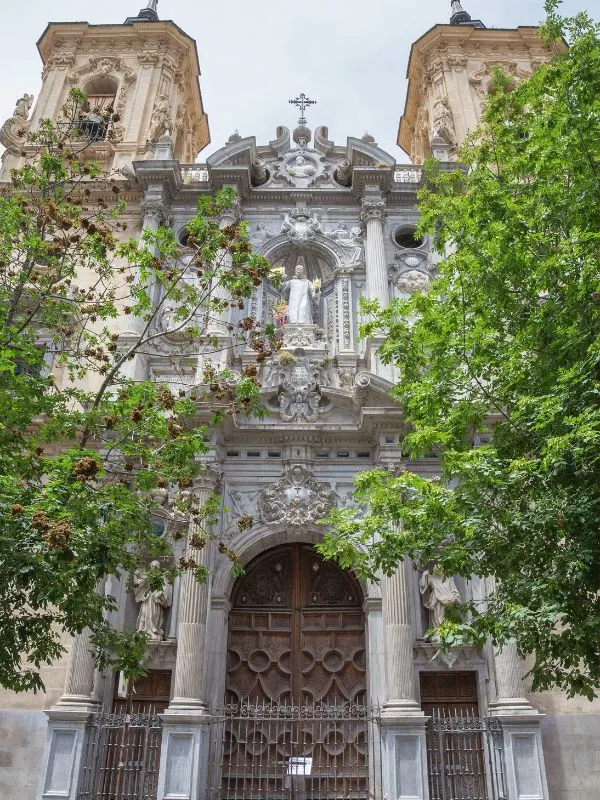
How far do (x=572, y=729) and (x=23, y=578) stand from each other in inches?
364

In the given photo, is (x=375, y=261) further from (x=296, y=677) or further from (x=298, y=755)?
(x=298, y=755)

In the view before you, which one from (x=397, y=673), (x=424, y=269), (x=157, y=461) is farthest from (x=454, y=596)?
(x=424, y=269)

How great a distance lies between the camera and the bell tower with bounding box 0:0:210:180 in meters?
20.0

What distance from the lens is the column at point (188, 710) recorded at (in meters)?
10.4

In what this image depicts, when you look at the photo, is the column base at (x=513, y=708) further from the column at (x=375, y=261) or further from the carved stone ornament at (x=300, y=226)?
the carved stone ornament at (x=300, y=226)

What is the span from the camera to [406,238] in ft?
57.3

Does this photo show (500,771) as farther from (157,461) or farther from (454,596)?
(157,461)

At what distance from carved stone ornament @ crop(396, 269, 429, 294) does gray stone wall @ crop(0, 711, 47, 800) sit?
1146 centimetres

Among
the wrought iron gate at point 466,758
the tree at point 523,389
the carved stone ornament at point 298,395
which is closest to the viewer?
the tree at point 523,389

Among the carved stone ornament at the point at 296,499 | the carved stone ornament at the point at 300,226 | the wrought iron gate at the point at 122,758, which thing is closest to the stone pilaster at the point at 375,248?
the carved stone ornament at the point at 300,226

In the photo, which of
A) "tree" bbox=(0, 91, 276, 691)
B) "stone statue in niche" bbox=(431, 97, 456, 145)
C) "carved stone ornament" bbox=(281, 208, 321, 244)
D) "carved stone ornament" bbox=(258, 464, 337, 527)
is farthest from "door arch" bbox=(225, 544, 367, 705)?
"stone statue in niche" bbox=(431, 97, 456, 145)

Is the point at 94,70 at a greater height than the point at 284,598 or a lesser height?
greater

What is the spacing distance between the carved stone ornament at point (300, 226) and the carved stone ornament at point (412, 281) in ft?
8.19

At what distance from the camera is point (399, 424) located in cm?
1353
